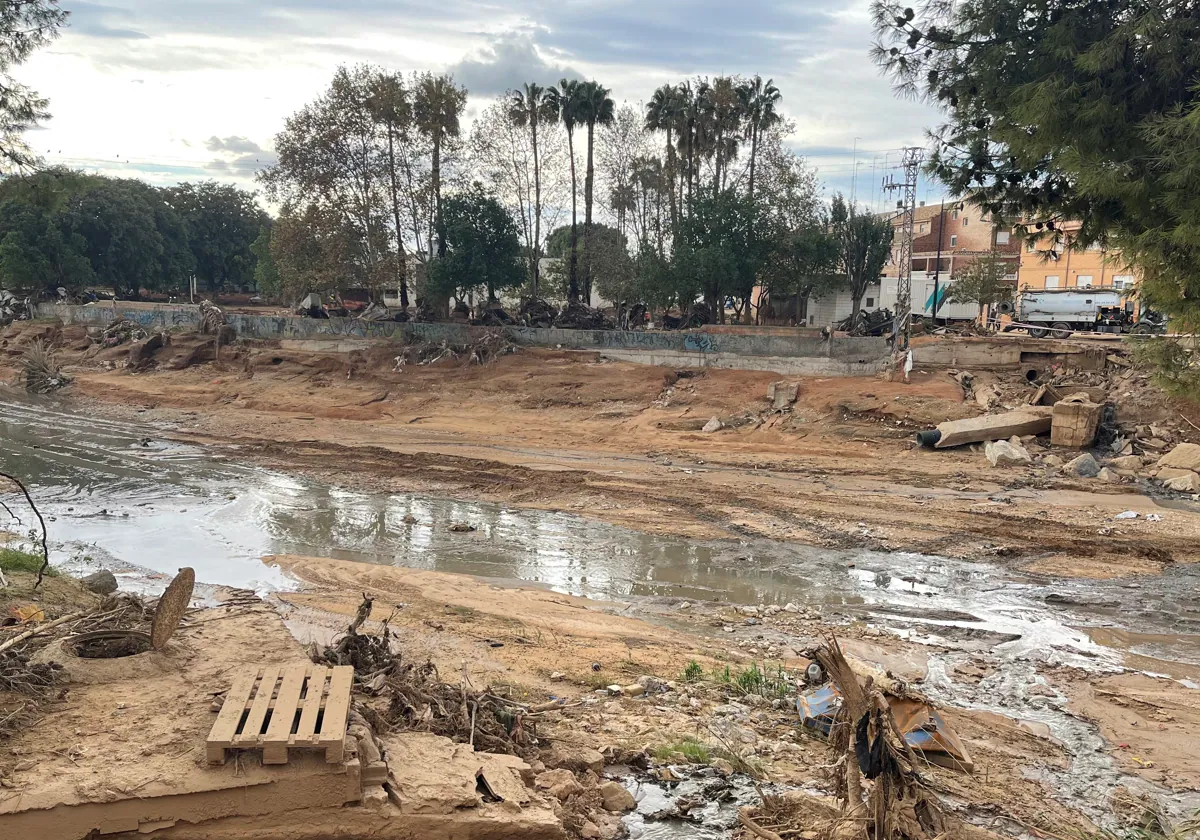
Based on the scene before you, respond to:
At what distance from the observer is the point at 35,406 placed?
32.6 m

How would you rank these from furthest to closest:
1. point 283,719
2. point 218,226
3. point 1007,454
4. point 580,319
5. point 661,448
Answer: point 218,226
point 580,319
point 661,448
point 1007,454
point 283,719

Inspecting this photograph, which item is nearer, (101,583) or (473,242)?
(101,583)

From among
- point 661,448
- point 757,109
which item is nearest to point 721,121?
point 757,109

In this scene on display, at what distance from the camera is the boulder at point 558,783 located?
607cm

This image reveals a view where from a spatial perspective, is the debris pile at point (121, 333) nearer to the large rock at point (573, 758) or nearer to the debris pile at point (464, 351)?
the debris pile at point (464, 351)

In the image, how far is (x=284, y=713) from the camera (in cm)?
566

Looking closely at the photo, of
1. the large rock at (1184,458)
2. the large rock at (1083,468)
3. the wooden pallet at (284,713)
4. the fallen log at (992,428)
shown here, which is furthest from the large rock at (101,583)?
the large rock at (1184,458)

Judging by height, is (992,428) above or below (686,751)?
above

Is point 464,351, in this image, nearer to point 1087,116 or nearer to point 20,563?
point 20,563

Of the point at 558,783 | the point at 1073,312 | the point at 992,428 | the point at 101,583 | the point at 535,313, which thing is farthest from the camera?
the point at 535,313

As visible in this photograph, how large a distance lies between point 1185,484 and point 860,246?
24.4m

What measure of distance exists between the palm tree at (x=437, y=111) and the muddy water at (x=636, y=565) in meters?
18.5

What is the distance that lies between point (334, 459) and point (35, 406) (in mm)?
17694

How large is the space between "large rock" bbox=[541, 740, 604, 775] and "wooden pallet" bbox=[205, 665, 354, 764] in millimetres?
1715
